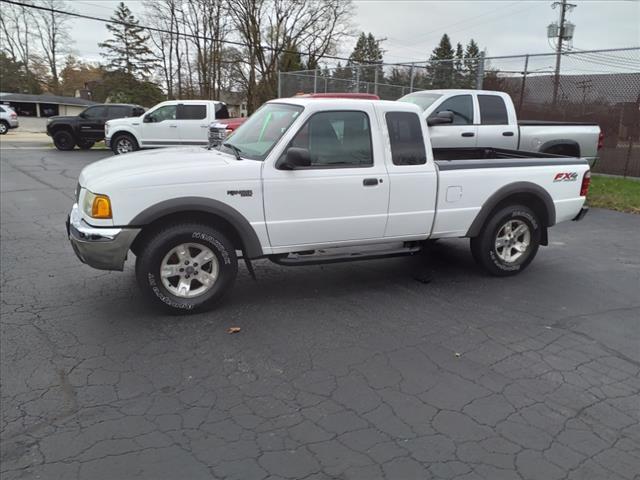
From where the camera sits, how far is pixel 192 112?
17.3 m

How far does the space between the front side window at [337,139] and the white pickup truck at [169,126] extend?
13.3 meters

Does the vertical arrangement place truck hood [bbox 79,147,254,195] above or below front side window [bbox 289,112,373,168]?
below

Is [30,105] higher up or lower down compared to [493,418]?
higher up

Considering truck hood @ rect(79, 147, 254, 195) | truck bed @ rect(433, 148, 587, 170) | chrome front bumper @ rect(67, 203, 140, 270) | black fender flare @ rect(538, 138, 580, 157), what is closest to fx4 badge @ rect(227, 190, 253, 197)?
truck hood @ rect(79, 147, 254, 195)

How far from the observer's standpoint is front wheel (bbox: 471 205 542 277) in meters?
5.50

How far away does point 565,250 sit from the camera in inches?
270

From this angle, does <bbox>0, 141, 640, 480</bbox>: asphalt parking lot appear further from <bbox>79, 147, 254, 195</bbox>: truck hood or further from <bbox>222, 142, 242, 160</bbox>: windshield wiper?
<bbox>222, 142, 242, 160</bbox>: windshield wiper

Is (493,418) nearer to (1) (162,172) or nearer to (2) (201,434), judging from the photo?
(2) (201,434)

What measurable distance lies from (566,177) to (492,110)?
452cm

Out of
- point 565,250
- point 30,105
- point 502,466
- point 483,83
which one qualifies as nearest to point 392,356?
point 502,466

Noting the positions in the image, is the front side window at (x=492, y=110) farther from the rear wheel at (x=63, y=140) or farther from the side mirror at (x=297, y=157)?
the rear wheel at (x=63, y=140)

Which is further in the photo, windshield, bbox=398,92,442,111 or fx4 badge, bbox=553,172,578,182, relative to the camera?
windshield, bbox=398,92,442,111

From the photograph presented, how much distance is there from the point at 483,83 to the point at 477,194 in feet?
36.4

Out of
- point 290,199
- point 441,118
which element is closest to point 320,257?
point 290,199
